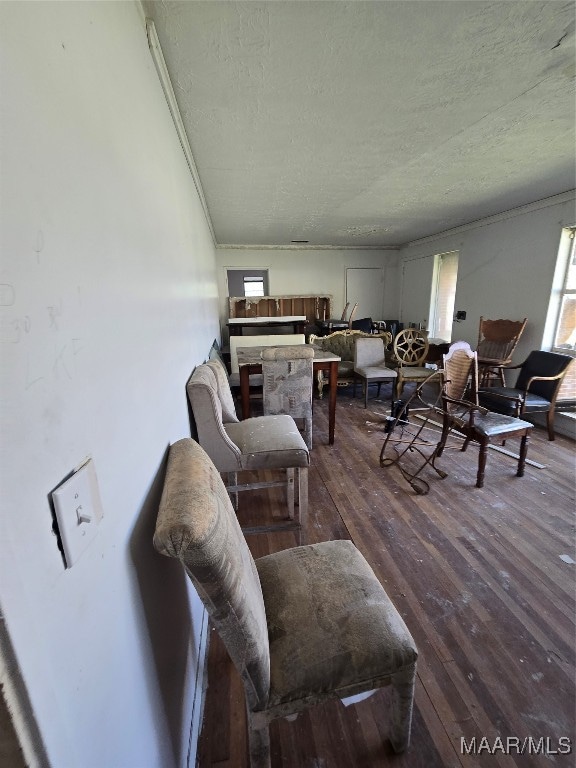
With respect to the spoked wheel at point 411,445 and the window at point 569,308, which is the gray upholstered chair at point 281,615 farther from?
the window at point 569,308

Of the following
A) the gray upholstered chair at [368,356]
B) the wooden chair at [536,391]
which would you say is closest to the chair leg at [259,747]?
the wooden chair at [536,391]

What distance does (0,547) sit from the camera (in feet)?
0.93

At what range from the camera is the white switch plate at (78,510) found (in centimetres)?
39

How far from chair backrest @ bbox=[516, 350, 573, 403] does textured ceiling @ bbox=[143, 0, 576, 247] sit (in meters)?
1.60

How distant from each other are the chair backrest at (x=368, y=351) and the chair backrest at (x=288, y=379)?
1574mm

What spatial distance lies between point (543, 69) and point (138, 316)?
208cm

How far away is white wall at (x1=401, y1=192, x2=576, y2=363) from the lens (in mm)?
3314

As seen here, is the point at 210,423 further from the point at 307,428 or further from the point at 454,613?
the point at 454,613

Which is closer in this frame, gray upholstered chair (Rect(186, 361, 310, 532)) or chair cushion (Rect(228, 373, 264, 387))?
gray upholstered chair (Rect(186, 361, 310, 532))

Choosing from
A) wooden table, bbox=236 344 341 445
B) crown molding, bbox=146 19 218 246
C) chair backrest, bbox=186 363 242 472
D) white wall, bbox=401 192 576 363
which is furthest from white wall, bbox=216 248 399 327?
chair backrest, bbox=186 363 242 472

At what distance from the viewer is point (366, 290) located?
6453 millimetres

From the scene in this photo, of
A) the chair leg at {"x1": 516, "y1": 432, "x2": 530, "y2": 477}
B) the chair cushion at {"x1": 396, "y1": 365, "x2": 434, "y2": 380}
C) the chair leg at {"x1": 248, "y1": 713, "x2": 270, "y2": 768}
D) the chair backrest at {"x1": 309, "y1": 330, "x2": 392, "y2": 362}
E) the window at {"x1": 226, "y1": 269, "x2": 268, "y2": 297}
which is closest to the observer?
the chair leg at {"x1": 248, "y1": 713, "x2": 270, "y2": 768}

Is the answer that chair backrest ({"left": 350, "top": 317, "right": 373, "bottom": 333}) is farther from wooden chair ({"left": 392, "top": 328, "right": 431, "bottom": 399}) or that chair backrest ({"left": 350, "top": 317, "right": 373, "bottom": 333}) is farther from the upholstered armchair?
wooden chair ({"left": 392, "top": 328, "right": 431, "bottom": 399})

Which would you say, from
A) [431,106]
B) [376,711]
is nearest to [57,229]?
[376,711]
